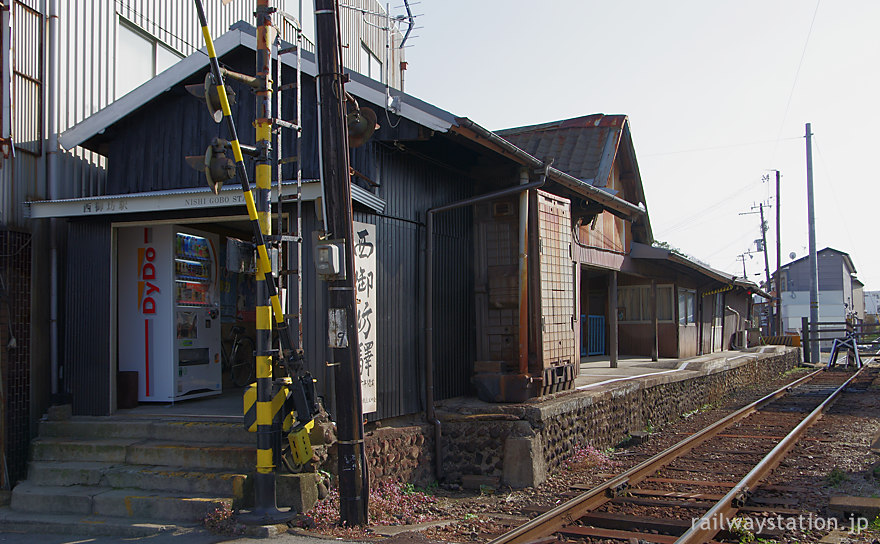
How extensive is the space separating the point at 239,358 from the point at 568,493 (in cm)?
568

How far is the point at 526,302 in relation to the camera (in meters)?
9.62

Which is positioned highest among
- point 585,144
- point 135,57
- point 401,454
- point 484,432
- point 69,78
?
point 585,144

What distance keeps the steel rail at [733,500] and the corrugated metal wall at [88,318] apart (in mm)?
6627

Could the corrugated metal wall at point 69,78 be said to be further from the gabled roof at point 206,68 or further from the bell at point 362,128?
the bell at point 362,128

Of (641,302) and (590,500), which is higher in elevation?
(641,302)

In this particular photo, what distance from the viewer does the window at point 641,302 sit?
20016mm

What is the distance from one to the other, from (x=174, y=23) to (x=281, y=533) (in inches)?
343

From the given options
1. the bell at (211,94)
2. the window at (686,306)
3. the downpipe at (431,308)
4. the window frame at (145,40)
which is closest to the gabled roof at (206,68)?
the downpipe at (431,308)

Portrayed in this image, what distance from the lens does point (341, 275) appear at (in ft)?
20.8

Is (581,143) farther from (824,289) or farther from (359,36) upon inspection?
(824,289)

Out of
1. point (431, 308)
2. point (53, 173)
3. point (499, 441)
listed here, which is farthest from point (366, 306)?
point (53, 173)

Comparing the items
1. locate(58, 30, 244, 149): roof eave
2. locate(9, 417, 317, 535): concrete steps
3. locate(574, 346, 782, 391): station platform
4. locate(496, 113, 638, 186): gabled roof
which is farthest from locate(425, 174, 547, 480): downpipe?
locate(496, 113, 638, 186): gabled roof

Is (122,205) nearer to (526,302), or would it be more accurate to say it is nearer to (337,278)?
(337,278)

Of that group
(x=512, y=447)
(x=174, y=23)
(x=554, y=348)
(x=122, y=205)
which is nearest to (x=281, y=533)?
(x=512, y=447)
